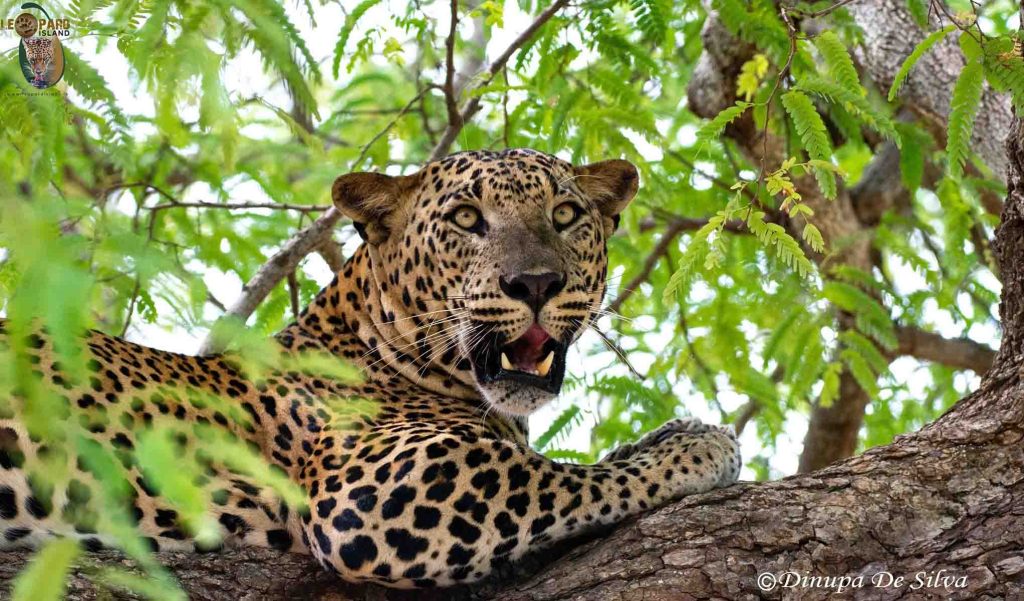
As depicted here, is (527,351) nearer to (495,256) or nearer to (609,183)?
(495,256)

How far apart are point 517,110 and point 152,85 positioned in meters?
4.06

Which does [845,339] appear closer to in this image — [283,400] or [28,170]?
[283,400]

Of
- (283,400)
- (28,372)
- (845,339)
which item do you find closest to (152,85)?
(28,372)

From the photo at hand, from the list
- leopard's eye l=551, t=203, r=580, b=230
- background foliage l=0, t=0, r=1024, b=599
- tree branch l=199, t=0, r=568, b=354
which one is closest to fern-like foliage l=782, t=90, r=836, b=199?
background foliage l=0, t=0, r=1024, b=599

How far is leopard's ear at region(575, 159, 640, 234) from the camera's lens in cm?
676

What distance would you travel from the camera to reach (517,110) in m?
7.72

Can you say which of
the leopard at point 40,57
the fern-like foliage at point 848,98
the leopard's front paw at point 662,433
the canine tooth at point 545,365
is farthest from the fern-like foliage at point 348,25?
the leopard's front paw at point 662,433

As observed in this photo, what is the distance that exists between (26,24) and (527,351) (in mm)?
2833

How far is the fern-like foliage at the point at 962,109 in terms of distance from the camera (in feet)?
15.7

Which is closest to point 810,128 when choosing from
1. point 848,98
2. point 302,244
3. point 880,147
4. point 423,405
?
point 848,98

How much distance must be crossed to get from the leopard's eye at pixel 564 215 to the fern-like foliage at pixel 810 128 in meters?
1.62

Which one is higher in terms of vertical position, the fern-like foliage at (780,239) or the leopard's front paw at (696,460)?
the fern-like foliage at (780,239)

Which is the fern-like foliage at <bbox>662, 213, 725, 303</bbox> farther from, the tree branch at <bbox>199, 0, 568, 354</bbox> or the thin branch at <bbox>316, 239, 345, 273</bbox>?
the thin branch at <bbox>316, 239, 345, 273</bbox>

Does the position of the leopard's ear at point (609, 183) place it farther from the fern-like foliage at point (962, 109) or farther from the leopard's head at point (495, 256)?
the fern-like foliage at point (962, 109)
